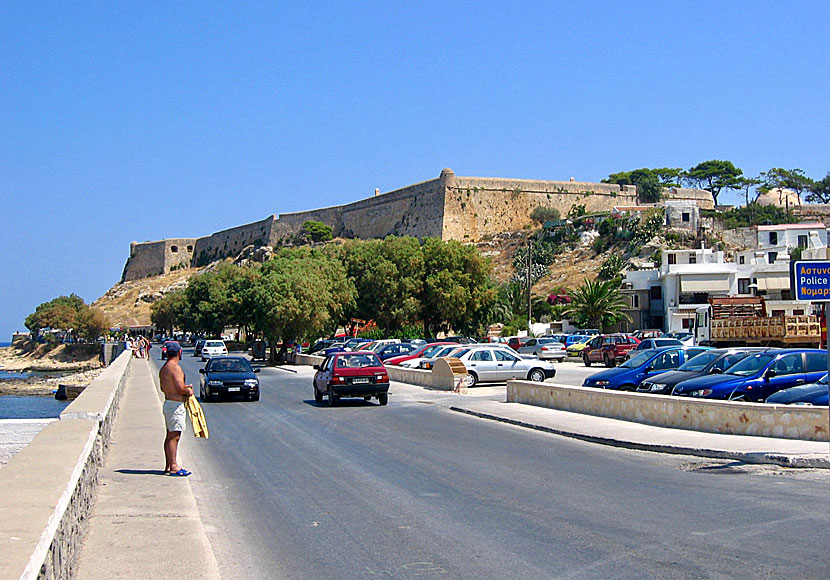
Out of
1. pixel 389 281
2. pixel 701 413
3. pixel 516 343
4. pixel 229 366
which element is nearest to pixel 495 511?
pixel 701 413

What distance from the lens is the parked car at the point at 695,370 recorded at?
722 inches

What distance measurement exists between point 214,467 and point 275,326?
3494cm

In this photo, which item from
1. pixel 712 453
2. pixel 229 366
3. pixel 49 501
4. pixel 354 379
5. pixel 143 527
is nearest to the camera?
pixel 49 501

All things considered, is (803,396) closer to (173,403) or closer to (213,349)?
(173,403)

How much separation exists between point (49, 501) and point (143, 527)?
2.28 meters

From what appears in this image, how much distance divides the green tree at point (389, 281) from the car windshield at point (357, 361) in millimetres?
33184

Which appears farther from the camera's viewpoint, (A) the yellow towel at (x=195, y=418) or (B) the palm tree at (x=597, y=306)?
(B) the palm tree at (x=597, y=306)

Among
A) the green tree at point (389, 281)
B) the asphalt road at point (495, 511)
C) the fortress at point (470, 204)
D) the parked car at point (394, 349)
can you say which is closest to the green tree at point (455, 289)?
the green tree at point (389, 281)

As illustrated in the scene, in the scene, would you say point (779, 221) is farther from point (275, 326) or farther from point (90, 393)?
point (90, 393)

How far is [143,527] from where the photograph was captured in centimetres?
732

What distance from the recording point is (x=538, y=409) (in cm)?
1998

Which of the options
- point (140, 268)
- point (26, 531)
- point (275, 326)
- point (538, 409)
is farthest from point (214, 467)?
point (140, 268)

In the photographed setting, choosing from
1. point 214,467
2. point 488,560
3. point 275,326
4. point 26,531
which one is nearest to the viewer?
point 26,531

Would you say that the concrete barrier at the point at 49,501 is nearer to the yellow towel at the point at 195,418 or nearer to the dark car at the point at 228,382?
the yellow towel at the point at 195,418
